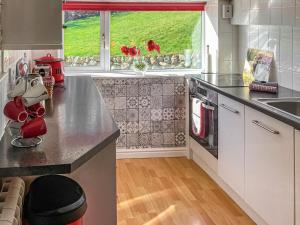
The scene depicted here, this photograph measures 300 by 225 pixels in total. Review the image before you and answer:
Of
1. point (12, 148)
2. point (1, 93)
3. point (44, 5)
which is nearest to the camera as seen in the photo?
point (12, 148)

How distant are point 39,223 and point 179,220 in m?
1.86

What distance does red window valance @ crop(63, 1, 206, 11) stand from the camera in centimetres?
541

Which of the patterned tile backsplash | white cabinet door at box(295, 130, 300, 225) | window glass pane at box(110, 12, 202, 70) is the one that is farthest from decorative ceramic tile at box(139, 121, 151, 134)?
white cabinet door at box(295, 130, 300, 225)

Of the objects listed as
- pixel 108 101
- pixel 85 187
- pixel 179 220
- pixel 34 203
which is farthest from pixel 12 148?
pixel 108 101

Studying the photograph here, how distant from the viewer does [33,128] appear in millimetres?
2057

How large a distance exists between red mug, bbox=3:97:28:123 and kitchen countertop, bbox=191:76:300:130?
150cm

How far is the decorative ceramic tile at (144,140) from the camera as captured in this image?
5316 millimetres

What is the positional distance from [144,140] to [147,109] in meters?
0.34

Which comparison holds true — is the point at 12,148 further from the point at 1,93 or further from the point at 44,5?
the point at 44,5

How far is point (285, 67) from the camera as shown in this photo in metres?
4.12

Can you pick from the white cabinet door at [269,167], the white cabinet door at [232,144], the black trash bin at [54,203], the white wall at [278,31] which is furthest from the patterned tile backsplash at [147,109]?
the black trash bin at [54,203]

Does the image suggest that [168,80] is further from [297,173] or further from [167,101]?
[297,173]

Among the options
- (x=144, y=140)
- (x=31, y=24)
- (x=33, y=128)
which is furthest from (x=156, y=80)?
(x=33, y=128)

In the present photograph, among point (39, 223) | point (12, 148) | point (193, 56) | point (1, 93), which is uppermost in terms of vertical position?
point (193, 56)
